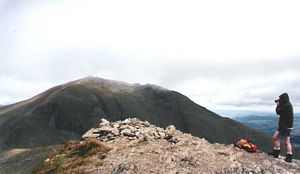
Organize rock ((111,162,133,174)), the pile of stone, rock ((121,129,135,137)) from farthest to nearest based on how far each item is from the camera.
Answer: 1. rock ((121,129,135,137))
2. the pile of stone
3. rock ((111,162,133,174))

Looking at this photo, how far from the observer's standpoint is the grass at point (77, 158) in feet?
77.3

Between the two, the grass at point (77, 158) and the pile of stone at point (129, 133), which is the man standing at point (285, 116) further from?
the grass at point (77, 158)

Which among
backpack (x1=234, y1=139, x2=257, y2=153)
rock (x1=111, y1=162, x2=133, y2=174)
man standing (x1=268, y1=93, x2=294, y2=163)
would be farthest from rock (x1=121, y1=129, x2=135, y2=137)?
man standing (x1=268, y1=93, x2=294, y2=163)

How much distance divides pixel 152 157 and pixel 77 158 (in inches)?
220

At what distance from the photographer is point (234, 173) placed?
21.6 meters

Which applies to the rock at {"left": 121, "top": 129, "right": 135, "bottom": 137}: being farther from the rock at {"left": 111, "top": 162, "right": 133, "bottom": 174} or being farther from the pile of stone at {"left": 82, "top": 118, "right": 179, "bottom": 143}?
the rock at {"left": 111, "top": 162, "right": 133, "bottom": 174}

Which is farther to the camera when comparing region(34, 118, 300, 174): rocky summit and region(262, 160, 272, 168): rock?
region(262, 160, 272, 168): rock

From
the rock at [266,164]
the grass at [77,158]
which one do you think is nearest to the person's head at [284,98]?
the rock at [266,164]

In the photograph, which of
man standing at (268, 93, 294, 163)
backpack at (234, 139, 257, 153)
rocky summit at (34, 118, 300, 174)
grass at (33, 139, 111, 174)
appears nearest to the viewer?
rocky summit at (34, 118, 300, 174)

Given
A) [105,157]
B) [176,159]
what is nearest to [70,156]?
[105,157]

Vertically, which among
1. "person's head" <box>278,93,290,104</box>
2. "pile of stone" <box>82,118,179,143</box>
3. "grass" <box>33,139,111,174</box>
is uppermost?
"person's head" <box>278,93,290,104</box>

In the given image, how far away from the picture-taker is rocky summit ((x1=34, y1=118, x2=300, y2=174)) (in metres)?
22.1

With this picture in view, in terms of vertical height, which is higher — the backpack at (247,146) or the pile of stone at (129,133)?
the pile of stone at (129,133)

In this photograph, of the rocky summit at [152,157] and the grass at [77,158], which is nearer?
the rocky summit at [152,157]
